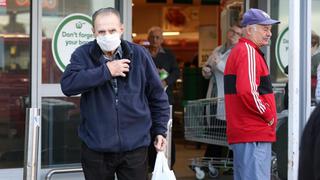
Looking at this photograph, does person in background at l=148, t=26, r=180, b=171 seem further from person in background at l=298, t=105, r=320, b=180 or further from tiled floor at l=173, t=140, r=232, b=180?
person in background at l=298, t=105, r=320, b=180

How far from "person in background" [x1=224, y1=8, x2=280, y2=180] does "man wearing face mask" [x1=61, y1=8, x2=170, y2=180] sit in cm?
95

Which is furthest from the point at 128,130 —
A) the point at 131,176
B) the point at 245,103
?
the point at 245,103

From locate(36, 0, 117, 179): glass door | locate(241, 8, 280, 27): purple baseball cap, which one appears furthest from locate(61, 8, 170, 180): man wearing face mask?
locate(36, 0, 117, 179): glass door

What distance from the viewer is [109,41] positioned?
397cm

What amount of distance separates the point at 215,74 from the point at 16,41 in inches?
95.5

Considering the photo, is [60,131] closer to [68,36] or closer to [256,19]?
[68,36]

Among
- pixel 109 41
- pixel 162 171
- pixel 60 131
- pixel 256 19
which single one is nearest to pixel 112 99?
pixel 109 41

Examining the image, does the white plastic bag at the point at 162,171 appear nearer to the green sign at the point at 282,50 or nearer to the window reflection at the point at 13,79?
the window reflection at the point at 13,79

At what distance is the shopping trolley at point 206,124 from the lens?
6895 millimetres

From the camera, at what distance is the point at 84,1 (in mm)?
6320

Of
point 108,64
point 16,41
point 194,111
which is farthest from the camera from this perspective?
point 194,111

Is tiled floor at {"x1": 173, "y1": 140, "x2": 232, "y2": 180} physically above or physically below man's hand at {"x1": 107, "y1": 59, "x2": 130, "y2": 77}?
below

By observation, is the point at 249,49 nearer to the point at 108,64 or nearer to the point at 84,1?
the point at 108,64

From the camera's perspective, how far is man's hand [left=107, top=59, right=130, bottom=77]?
392 cm
